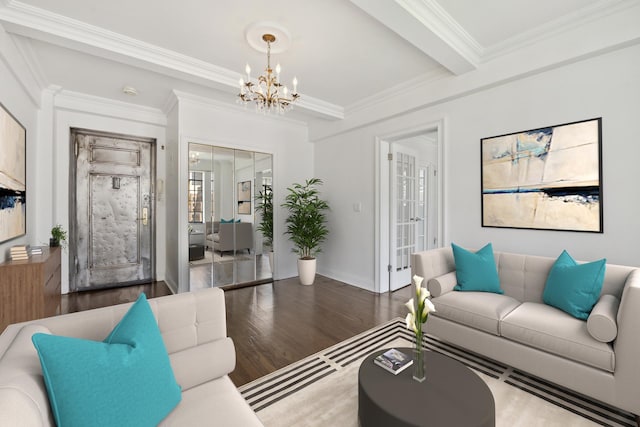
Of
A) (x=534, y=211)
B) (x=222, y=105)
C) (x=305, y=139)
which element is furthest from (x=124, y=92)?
(x=534, y=211)

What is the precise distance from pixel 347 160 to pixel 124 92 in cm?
328

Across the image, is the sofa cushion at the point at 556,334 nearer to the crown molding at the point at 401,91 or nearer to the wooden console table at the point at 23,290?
the crown molding at the point at 401,91

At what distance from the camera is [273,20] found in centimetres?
246

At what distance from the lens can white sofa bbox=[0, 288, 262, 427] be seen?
0.78 m

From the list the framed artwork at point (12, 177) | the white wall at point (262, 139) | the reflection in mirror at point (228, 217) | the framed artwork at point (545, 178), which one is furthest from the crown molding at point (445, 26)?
the framed artwork at point (12, 177)

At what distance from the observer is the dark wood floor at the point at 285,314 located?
8.10 ft

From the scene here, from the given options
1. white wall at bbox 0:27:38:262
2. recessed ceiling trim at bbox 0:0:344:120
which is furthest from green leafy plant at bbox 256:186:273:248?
white wall at bbox 0:27:38:262

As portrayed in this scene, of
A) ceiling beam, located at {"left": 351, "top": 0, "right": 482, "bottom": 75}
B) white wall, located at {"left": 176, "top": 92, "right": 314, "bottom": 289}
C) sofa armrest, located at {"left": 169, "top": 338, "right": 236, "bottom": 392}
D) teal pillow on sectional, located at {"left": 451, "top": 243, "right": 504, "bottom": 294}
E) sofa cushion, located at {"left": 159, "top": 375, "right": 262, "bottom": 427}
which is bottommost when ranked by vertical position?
sofa cushion, located at {"left": 159, "top": 375, "right": 262, "bottom": 427}

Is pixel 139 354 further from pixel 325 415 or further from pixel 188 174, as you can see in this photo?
pixel 188 174

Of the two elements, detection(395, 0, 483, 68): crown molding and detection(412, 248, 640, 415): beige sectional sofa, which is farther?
detection(395, 0, 483, 68): crown molding

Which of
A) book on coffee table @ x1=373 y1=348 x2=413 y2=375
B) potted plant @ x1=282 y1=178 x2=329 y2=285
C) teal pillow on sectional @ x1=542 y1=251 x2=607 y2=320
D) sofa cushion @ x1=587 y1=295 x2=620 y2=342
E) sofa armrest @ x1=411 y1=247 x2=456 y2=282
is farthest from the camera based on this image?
potted plant @ x1=282 y1=178 x2=329 y2=285

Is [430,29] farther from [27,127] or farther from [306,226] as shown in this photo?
[27,127]

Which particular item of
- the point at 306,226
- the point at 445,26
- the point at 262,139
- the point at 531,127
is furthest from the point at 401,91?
the point at 306,226

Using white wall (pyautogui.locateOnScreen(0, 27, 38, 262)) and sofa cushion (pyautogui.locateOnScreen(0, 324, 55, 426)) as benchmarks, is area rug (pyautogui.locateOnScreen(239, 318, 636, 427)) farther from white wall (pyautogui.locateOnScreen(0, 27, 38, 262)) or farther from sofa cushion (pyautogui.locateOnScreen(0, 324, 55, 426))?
white wall (pyautogui.locateOnScreen(0, 27, 38, 262))
